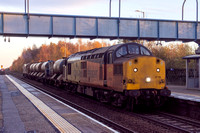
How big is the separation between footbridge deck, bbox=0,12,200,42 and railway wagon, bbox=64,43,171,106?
6.59 m

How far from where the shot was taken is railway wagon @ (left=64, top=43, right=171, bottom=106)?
13664 mm

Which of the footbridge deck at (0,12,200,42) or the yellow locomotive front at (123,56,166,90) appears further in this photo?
the footbridge deck at (0,12,200,42)

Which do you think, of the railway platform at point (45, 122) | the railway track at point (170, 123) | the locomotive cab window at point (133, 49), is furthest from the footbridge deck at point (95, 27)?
the railway track at point (170, 123)

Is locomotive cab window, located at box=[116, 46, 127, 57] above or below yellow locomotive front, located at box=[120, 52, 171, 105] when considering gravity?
above

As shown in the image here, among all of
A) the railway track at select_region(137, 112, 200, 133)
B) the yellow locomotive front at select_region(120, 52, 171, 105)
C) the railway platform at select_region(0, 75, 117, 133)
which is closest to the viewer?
the railway platform at select_region(0, 75, 117, 133)

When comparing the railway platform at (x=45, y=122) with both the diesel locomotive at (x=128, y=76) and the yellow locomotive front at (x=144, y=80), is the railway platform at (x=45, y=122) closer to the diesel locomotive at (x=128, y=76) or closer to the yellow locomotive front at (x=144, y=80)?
the diesel locomotive at (x=128, y=76)

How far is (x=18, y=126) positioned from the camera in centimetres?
1052

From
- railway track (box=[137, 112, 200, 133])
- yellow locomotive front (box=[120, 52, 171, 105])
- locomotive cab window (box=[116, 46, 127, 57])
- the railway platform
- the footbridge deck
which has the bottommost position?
railway track (box=[137, 112, 200, 133])

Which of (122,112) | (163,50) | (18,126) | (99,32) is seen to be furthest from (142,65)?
(163,50)

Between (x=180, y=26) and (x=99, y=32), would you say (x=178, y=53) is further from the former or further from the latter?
(x=99, y=32)

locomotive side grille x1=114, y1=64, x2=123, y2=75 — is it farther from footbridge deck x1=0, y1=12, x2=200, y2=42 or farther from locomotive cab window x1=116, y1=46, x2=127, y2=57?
footbridge deck x1=0, y1=12, x2=200, y2=42

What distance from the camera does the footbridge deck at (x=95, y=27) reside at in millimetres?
22375

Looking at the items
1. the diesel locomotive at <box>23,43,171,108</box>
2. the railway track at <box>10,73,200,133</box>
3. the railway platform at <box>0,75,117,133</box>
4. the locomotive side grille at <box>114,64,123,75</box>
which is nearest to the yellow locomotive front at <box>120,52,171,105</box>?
the diesel locomotive at <box>23,43,171,108</box>

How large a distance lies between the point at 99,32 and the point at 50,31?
4329 mm
